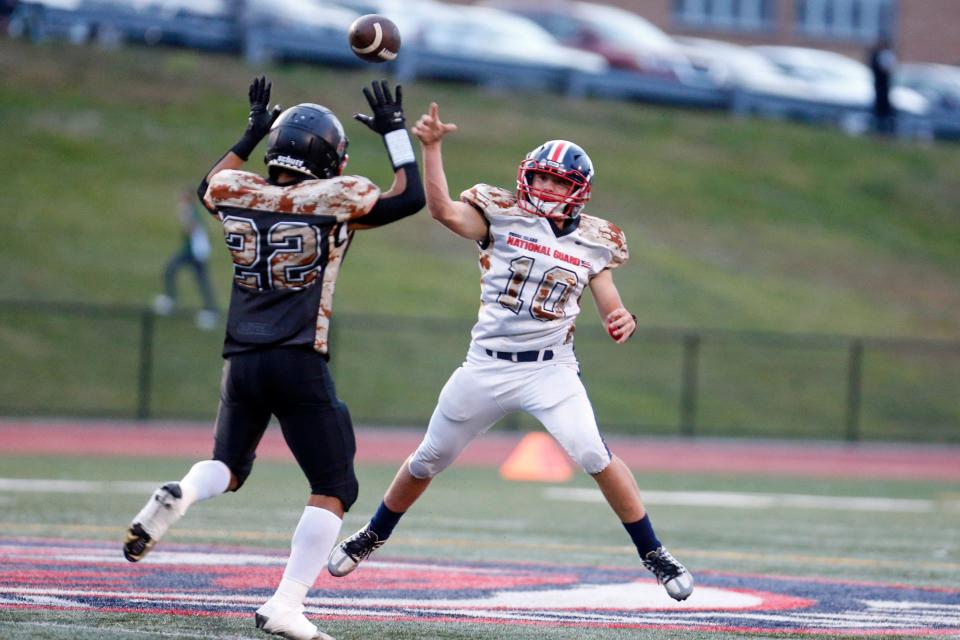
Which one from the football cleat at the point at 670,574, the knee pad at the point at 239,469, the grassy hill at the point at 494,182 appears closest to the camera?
the knee pad at the point at 239,469

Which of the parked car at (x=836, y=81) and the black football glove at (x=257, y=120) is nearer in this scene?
the black football glove at (x=257, y=120)

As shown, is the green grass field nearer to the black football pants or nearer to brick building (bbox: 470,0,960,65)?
the black football pants

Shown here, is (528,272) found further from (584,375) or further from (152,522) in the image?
(584,375)

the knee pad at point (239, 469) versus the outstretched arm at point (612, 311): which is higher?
the outstretched arm at point (612, 311)

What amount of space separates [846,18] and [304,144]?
42.5 metres

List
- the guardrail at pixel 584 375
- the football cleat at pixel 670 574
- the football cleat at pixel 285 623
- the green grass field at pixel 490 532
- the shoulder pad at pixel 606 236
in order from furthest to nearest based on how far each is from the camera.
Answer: the guardrail at pixel 584 375, the shoulder pad at pixel 606 236, the football cleat at pixel 670 574, the green grass field at pixel 490 532, the football cleat at pixel 285 623

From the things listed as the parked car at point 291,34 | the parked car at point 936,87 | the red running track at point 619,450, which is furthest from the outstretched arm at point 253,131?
the parked car at point 936,87

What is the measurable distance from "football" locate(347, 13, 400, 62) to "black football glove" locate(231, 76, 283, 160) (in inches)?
16.7

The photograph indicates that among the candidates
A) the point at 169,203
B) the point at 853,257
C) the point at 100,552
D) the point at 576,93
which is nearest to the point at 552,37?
the point at 576,93

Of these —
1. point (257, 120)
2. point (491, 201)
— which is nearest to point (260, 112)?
point (257, 120)

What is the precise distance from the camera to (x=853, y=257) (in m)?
28.1

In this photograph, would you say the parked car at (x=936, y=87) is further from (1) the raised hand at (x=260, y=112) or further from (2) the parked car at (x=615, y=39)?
(1) the raised hand at (x=260, y=112)

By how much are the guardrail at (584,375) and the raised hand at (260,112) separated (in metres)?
12.5

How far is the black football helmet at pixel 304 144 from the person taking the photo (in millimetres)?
5574
